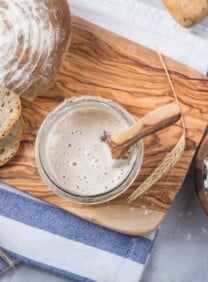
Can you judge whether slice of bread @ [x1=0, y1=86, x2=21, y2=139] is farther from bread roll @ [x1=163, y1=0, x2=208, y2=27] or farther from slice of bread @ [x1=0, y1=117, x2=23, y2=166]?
bread roll @ [x1=163, y1=0, x2=208, y2=27]

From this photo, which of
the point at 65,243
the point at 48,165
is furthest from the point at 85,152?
the point at 65,243

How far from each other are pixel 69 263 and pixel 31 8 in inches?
15.9

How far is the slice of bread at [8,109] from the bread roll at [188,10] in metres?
0.27

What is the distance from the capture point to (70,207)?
0.99 m

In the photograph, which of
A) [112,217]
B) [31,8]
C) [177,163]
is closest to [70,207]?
[112,217]

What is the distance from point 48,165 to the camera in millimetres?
956

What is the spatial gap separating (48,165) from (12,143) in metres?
0.07

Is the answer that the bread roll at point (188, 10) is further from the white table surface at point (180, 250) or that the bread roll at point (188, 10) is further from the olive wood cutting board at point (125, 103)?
the white table surface at point (180, 250)

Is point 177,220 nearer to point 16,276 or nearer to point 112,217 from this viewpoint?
point 112,217

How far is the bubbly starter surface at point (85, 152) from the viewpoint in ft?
3.19

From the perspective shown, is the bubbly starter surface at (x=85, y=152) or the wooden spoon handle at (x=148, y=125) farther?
the bubbly starter surface at (x=85, y=152)

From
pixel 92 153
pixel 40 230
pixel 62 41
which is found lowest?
pixel 40 230

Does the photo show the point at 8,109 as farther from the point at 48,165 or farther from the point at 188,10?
the point at 188,10

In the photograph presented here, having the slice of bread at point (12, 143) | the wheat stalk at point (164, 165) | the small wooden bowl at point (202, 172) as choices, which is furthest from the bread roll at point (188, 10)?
the slice of bread at point (12, 143)
